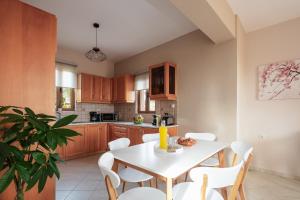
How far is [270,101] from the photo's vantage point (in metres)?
2.79

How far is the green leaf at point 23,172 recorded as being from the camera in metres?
0.90

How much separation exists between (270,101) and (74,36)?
3880mm

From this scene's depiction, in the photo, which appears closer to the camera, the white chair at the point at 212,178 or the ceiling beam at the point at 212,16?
the white chair at the point at 212,178

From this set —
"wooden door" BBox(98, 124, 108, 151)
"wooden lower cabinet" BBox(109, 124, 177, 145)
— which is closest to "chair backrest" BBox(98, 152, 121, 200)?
"wooden lower cabinet" BBox(109, 124, 177, 145)

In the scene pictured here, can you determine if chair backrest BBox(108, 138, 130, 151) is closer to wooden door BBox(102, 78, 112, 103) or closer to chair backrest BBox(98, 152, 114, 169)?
chair backrest BBox(98, 152, 114, 169)

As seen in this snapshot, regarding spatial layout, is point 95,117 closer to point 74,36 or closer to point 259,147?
point 74,36

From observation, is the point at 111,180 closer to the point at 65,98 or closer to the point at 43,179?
the point at 43,179

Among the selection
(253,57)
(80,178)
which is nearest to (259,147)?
(253,57)

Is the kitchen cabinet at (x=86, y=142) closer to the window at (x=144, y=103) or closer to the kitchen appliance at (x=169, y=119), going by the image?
the window at (x=144, y=103)

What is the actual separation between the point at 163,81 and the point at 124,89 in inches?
54.9

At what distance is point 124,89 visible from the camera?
444 centimetres

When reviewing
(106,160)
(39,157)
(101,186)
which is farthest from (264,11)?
(101,186)

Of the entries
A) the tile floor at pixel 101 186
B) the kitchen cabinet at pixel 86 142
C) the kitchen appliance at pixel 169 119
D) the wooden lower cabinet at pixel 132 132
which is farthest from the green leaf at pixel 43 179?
the kitchen cabinet at pixel 86 142

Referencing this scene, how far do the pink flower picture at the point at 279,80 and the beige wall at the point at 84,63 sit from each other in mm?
3868
